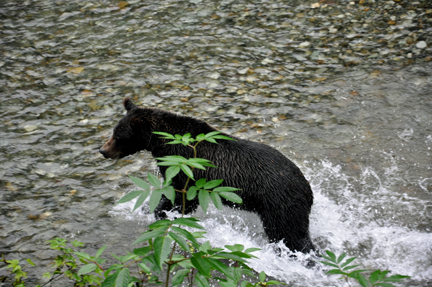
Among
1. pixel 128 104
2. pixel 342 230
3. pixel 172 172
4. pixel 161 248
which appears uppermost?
pixel 172 172

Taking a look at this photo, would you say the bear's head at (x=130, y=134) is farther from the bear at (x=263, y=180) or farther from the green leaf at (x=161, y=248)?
the green leaf at (x=161, y=248)

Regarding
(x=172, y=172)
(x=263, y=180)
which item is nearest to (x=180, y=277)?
(x=172, y=172)

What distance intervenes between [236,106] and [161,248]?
5569 millimetres

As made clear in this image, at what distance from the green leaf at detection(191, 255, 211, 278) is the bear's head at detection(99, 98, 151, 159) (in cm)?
296

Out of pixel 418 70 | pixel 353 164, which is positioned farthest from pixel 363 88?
pixel 353 164

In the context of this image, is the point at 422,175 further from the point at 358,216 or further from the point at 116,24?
the point at 116,24

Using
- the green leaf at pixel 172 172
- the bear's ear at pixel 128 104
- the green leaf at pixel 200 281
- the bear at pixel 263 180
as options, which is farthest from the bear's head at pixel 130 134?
the green leaf at pixel 200 281

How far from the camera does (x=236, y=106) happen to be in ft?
24.6

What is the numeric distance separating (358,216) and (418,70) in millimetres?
3854

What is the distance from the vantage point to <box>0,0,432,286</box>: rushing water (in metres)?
5.17

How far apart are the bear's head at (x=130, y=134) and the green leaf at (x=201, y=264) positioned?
9.70 ft

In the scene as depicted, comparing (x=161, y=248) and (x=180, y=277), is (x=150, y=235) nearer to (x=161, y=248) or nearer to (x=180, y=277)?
(x=161, y=248)

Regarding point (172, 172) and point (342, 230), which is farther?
point (342, 230)

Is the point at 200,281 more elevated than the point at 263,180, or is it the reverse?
the point at 200,281
